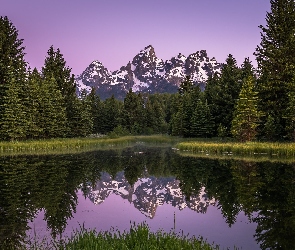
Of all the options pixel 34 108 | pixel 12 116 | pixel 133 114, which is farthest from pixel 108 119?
pixel 12 116

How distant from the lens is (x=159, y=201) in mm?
17266

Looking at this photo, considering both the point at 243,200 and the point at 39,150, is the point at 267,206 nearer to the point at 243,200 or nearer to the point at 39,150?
the point at 243,200

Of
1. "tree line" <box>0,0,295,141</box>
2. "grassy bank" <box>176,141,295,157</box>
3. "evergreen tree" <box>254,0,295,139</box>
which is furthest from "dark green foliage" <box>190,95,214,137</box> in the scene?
"grassy bank" <box>176,141,295,157</box>

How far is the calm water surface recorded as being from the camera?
11.6m

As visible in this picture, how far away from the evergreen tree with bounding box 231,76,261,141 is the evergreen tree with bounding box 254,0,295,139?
10.3ft

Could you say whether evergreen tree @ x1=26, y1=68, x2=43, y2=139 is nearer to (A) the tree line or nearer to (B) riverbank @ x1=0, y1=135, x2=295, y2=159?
(A) the tree line

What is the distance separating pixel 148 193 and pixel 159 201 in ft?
7.76

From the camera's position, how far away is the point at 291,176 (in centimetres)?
2175

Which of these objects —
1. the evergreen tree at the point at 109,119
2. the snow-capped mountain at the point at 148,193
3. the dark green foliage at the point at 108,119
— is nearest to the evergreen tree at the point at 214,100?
the snow-capped mountain at the point at 148,193

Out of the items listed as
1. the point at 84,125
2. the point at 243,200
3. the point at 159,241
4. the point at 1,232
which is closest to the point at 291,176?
the point at 243,200

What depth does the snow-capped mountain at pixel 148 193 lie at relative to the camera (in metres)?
16.0

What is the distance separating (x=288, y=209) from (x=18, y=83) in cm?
4728

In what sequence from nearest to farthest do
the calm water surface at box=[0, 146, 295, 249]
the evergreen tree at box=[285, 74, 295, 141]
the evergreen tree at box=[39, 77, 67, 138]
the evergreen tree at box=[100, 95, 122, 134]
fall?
the calm water surface at box=[0, 146, 295, 249] < the evergreen tree at box=[285, 74, 295, 141] < the evergreen tree at box=[39, 77, 67, 138] < the evergreen tree at box=[100, 95, 122, 134]

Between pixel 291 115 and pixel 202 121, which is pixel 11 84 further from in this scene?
pixel 291 115
